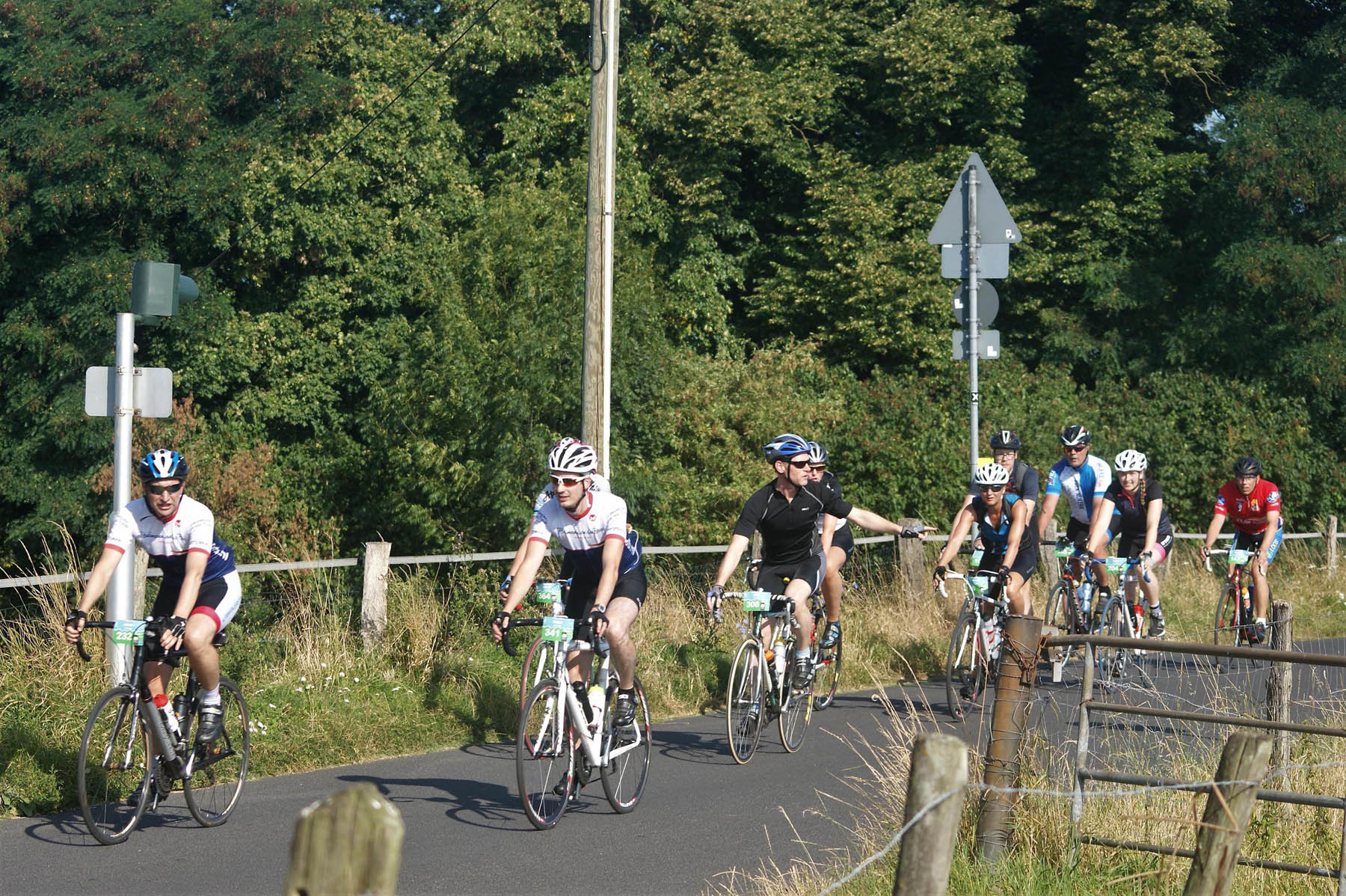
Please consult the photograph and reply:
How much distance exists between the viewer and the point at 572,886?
6.71m

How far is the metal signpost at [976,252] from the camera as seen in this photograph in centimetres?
1324

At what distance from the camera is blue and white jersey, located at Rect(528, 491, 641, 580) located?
8414mm

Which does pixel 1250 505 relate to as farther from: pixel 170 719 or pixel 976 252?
pixel 170 719

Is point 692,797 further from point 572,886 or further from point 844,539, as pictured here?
point 844,539

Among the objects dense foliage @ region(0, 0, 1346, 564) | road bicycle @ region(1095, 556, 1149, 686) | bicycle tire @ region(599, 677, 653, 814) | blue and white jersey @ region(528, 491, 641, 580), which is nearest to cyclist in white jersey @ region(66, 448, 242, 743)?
blue and white jersey @ region(528, 491, 641, 580)

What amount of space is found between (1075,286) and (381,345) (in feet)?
48.1

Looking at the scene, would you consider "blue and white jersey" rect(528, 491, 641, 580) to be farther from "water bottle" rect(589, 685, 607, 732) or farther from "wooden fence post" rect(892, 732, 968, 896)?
"wooden fence post" rect(892, 732, 968, 896)

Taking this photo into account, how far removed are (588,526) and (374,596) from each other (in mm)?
3502

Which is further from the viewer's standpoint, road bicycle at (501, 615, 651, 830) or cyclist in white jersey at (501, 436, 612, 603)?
cyclist in white jersey at (501, 436, 612, 603)

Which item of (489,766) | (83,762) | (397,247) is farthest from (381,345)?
(83,762)

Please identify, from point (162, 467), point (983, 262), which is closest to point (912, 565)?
point (983, 262)

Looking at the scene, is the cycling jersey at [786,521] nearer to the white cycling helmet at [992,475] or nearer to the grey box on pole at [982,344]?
the white cycling helmet at [992,475]

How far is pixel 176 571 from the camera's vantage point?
8070mm

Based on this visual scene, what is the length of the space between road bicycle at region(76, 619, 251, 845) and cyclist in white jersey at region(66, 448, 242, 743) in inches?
3.4
